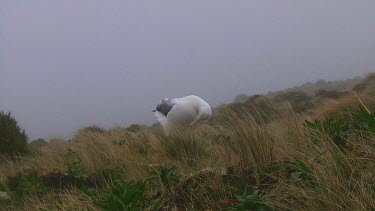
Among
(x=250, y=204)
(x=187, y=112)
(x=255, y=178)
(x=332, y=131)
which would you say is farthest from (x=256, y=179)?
(x=187, y=112)

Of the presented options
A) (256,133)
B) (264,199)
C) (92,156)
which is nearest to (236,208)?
(264,199)

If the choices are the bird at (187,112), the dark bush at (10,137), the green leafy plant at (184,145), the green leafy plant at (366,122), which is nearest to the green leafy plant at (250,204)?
the green leafy plant at (366,122)

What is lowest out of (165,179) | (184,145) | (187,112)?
(184,145)

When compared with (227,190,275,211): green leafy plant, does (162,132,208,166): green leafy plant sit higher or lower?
lower

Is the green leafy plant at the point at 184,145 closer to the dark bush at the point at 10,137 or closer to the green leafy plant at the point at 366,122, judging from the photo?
the green leafy plant at the point at 366,122

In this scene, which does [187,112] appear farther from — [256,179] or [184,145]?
[256,179]

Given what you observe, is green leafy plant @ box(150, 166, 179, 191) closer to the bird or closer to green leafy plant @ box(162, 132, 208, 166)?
green leafy plant @ box(162, 132, 208, 166)

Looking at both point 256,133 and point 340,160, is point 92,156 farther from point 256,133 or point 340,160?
point 340,160

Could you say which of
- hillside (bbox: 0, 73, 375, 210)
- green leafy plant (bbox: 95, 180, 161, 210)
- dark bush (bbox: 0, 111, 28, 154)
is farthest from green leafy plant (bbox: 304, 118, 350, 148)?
dark bush (bbox: 0, 111, 28, 154)

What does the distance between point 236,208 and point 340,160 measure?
2.63ft

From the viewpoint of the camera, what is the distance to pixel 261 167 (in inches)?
132

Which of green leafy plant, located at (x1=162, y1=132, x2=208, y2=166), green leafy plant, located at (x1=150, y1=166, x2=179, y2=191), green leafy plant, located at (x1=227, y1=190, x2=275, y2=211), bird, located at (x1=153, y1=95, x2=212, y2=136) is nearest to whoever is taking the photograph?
green leafy plant, located at (x1=227, y1=190, x2=275, y2=211)

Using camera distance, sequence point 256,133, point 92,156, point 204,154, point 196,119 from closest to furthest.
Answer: point 256,133, point 204,154, point 92,156, point 196,119

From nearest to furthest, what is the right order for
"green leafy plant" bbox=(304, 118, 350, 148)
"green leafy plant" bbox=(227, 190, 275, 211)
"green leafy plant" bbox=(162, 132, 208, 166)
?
"green leafy plant" bbox=(227, 190, 275, 211)
"green leafy plant" bbox=(304, 118, 350, 148)
"green leafy plant" bbox=(162, 132, 208, 166)
